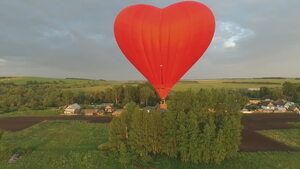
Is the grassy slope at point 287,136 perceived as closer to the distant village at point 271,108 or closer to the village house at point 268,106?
the distant village at point 271,108

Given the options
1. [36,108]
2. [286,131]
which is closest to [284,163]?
[286,131]

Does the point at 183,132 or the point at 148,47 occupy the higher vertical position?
the point at 148,47

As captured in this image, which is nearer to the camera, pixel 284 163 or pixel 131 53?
pixel 131 53

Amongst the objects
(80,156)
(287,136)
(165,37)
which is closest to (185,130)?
(165,37)

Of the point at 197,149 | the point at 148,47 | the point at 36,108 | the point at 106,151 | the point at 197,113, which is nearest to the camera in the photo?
the point at 148,47

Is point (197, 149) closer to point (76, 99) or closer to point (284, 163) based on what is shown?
point (284, 163)

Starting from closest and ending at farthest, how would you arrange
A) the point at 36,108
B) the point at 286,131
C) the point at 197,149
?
the point at 197,149, the point at 286,131, the point at 36,108

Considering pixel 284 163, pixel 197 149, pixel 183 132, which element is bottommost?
pixel 284 163
